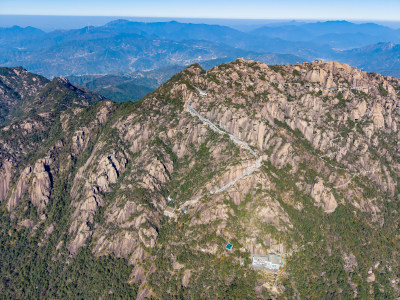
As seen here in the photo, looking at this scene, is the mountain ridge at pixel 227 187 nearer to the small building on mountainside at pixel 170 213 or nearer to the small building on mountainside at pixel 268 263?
the small building on mountainside at pixel 170 213

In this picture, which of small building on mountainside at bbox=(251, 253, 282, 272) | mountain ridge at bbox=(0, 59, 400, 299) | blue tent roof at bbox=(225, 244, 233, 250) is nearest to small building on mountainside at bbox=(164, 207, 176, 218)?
mountain ridge at bbox=(0, 59, 400, 299)

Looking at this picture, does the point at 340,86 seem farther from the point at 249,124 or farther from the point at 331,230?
the point at 331,230

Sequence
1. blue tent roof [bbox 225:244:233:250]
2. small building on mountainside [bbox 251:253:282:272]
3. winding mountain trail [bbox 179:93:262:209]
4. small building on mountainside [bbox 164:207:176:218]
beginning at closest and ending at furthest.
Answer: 1. small building on mountainside [bbox 251:253:282:272]
2. blue tent roof [bbox 225:244:233:250]
3. winding mountain trail [bbox 179:93:262:209]
4. small building on mountainside [bbox 164:207:176:218]

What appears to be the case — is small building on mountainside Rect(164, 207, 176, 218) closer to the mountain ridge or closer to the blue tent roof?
the mountain ridge

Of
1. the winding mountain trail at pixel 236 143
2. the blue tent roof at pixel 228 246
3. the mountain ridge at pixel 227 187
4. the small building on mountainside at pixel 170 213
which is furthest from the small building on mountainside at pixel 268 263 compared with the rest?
the small building on mountainside at pixel 170 213

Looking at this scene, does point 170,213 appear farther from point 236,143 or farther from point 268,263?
point 268,263

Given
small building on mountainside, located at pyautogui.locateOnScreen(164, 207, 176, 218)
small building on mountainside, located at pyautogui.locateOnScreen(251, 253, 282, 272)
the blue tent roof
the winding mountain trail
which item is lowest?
small building on mountainside, located at pyautogui.locateOnScreen(251, 253, 282, 272)

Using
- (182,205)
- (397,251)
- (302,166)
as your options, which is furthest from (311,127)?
(182,205)

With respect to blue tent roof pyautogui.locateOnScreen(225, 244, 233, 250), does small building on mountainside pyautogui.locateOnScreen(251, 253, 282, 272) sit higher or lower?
lower

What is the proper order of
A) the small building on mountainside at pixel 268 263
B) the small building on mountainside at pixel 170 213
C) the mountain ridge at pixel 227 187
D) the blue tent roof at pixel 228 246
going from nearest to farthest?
the small building on mountainside at pixel 268 263, the blue tent roof at pixel 228 246, the mountain ridge at pixel 227 187, the small building on mountainside at pixel 170 213

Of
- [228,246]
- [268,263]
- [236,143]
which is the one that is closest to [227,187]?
[228,246]

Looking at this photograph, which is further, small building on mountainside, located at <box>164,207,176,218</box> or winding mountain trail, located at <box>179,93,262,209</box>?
small building on mountainside, located at <box>164,207,176,218</box>

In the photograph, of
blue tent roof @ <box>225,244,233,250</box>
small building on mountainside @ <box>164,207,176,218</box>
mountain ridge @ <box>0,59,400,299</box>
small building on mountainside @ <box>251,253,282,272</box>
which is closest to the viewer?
small building on mountainside @ <box>251,253,282,272</box>

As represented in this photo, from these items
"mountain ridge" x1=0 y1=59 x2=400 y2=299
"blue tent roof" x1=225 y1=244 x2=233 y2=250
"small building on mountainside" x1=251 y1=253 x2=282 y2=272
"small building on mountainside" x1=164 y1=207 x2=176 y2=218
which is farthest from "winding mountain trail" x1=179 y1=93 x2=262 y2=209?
"small building on mountainside" x1=251 y1=253 x2=282 y2=272
